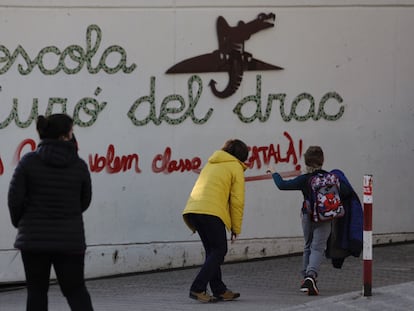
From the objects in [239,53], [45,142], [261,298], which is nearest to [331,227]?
[261,298]

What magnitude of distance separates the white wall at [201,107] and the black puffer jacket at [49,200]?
4147mm

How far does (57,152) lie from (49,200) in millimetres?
333

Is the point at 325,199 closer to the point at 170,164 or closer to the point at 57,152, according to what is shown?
the point at 170,164

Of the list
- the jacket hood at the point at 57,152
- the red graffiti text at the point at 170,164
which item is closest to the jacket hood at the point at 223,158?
the red graffiti text at the point at 170,164

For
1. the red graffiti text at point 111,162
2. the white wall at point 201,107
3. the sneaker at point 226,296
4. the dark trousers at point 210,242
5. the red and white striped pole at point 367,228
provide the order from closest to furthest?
the red and white striped pole at point 367,228
the dark trousers at point 210,242
the sneaker at point 226,296
the white wall at point 201,107
the red graffiti text at point 111,162

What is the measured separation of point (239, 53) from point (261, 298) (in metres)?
3.14

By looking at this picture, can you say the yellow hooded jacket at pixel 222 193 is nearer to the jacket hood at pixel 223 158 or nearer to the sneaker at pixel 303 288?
the jacket hood at pixel 223 158

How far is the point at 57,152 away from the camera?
7062 millimetres

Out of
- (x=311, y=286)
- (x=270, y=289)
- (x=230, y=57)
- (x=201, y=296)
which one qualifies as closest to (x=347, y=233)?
(x=311, y=286)

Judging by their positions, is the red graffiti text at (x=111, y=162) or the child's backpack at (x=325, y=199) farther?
the red graffiti text at (x=111, y=162)

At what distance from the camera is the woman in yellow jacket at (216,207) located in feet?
30.6

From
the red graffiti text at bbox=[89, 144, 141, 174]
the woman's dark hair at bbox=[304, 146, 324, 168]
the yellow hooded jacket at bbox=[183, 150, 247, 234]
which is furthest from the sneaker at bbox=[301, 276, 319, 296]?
the red graffiti text at bbox=[89, 144, 141, 174]

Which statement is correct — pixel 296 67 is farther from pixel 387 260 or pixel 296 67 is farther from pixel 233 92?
pixel 387 260

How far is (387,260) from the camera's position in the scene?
11461mm
